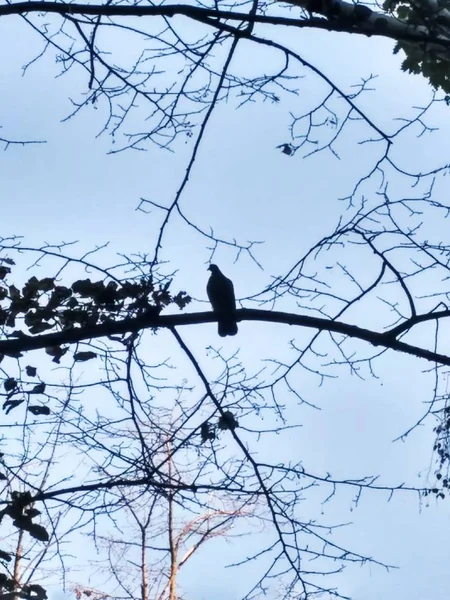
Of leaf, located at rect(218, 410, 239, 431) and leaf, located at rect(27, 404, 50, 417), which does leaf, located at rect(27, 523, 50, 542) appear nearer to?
leaf, located at rect(27, 404, 50, 417)

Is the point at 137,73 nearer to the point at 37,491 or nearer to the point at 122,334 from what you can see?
the point at 122,334

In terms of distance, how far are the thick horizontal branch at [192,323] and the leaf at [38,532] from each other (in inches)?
29.6

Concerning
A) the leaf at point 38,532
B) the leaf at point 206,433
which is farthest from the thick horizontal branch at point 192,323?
the leaf at point 38,532

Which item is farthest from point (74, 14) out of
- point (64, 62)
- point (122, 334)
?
point (122, 334)

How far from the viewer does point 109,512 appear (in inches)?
148

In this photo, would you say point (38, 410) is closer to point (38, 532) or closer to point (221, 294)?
point (38, 532)

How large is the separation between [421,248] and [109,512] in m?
1.86

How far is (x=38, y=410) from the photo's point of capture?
3.71m

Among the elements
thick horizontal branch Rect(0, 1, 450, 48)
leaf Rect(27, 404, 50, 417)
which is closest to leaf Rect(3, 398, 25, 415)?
leaf Rect(27, 404, 50, 417)

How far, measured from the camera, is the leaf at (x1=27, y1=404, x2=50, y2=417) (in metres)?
3.71

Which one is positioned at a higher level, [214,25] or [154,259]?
[214,25]

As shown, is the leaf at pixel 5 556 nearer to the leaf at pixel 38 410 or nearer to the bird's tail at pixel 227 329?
the leaf at pixel 38 410

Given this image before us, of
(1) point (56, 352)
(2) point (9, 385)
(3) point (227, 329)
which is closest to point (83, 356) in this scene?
(1) point (56, 352)

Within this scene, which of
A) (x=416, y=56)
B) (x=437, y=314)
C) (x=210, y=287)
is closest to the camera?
(x=437, y=314)
